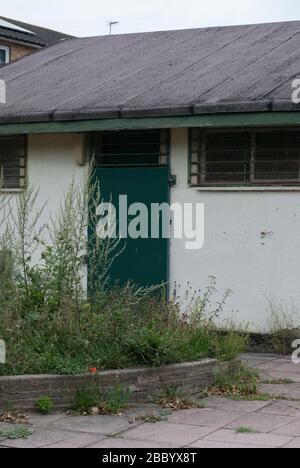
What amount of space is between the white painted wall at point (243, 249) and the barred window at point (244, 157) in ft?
0.52

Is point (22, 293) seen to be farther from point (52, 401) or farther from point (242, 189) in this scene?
point (242, 189)

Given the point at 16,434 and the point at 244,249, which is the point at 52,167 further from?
the point at 16,434

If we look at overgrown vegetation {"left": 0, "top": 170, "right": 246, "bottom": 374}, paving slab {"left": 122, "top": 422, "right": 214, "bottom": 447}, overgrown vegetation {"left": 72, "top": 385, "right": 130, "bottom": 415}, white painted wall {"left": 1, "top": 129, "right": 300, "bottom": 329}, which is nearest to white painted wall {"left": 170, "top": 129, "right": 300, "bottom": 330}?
white painted wall {"left": 1, "top": 129, "right": 300, "bottom": 329}

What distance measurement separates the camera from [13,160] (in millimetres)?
12836

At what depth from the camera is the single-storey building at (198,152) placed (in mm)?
10719

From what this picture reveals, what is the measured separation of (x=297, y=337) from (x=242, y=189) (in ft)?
6.58

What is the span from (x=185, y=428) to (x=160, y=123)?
4904 mm

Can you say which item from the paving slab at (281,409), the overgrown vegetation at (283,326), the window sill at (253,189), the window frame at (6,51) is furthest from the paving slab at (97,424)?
the window frame at (6,51)

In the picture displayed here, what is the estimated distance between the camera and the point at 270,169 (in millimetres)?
10953

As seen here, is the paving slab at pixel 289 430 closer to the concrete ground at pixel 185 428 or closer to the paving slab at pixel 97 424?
the concrete ground at pixel 185 428

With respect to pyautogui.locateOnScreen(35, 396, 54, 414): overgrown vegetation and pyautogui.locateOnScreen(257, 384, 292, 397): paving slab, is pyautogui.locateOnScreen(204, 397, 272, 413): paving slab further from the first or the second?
pyautogui.locateOnScreen(35, 396, 54, 414): overgrown vegetation

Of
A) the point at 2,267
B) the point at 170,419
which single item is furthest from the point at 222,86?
the point at 170,419

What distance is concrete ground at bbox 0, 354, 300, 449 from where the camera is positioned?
660cm

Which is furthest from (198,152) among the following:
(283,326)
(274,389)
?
(274,389)
